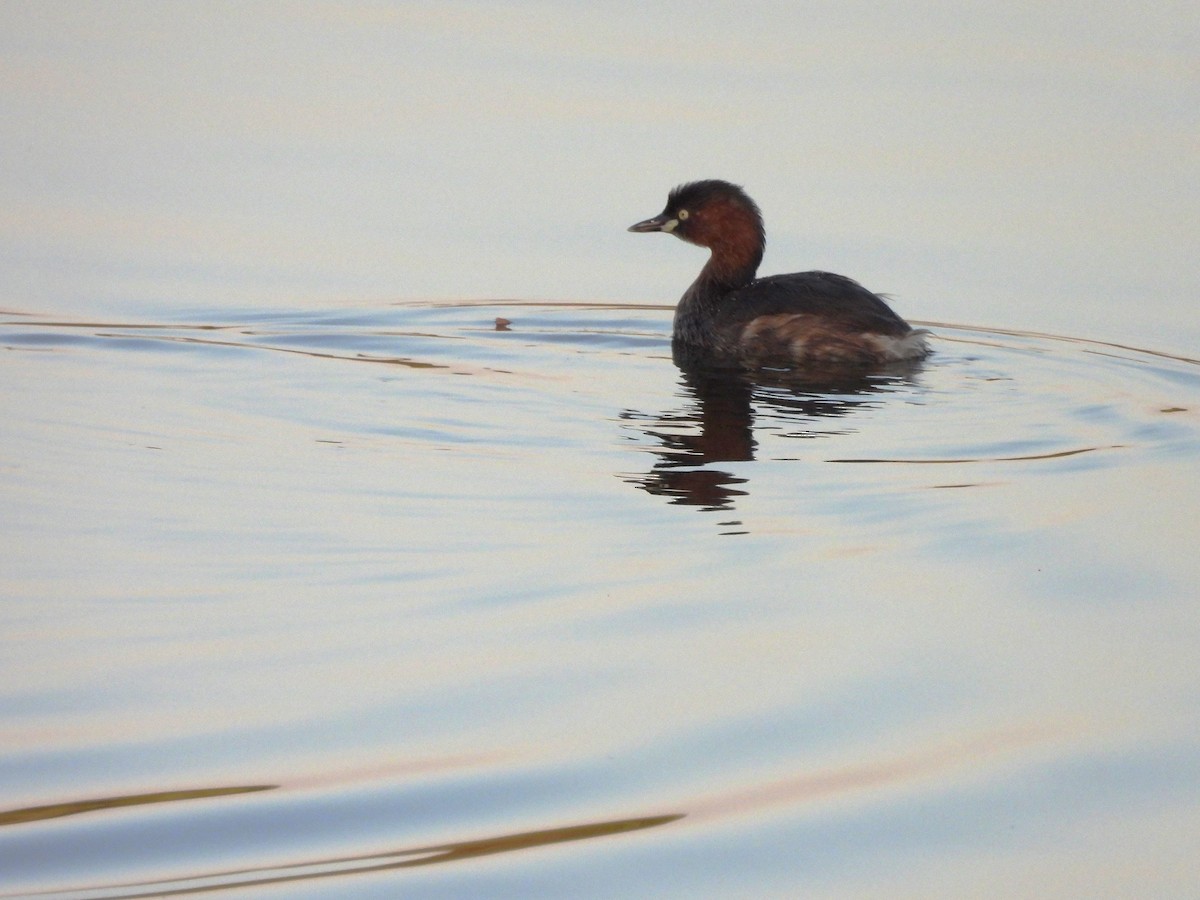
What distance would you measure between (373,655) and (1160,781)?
1.79 metres

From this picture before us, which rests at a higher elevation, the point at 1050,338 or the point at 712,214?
the point at 712,214

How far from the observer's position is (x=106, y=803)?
3367 millimetres

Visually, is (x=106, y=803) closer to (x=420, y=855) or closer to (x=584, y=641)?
(x=420, y=855)

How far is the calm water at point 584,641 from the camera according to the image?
3.31 m

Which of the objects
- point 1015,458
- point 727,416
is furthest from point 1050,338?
point 1015,458

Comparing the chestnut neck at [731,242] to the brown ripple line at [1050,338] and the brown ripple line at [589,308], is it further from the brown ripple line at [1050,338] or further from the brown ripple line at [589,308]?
the brown ripple line at [1050,338]

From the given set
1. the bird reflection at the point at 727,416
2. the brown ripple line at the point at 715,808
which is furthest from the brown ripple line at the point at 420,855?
the bird reflection at the point at 727,416

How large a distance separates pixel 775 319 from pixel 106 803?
590 cm

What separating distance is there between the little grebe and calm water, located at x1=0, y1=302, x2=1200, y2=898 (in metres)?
1.10

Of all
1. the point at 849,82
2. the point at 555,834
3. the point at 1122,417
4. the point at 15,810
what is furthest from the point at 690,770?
the point at 849,82

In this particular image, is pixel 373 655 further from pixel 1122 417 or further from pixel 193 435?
pixel 1122 417

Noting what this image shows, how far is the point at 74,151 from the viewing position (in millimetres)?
11523

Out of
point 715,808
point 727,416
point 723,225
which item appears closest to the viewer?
point 715,808

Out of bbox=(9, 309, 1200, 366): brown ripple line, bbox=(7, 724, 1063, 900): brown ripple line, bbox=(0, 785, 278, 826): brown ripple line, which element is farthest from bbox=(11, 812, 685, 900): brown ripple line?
bbox=(9, 309, 1200, 366): brown ripple line
